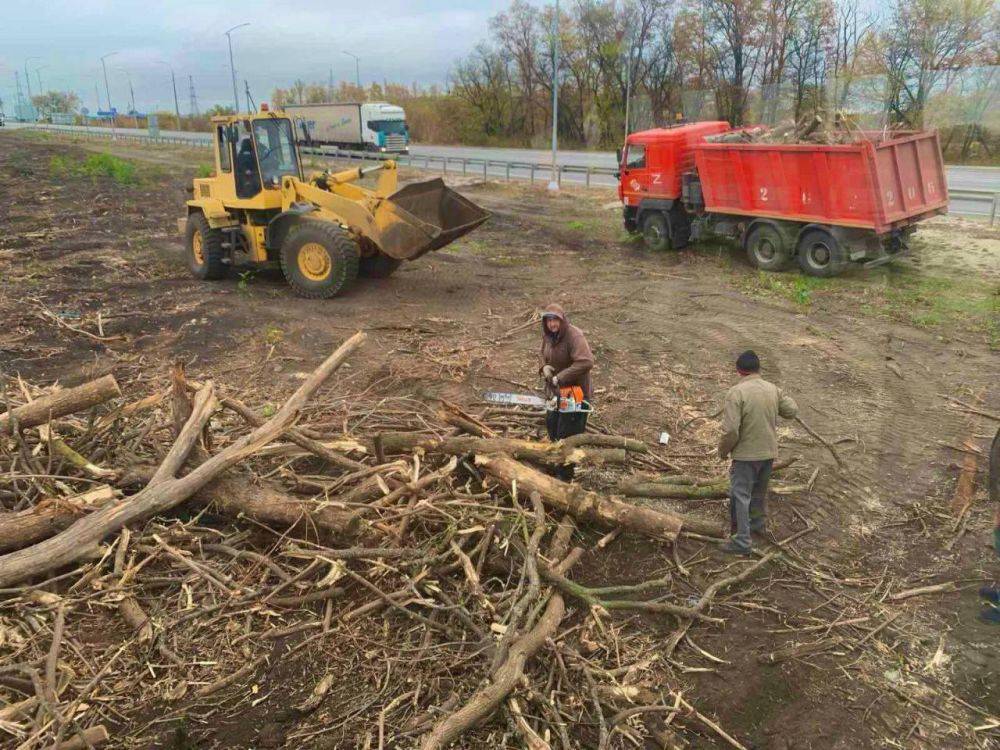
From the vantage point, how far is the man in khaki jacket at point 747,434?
5.04 m

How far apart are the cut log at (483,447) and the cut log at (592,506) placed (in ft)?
0.61

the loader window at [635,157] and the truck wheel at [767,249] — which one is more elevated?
the loader window at [635,157]

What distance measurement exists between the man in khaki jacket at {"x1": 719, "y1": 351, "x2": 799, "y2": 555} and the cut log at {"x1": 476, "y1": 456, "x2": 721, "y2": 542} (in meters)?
0.26

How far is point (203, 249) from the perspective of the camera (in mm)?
12633

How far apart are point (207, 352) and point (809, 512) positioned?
7.41 metres

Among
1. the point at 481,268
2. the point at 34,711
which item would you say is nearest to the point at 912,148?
the point at 481,268

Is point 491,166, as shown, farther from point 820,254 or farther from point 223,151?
point 223,151

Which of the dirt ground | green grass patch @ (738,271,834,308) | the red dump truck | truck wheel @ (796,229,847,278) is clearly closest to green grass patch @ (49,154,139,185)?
the dirt ground

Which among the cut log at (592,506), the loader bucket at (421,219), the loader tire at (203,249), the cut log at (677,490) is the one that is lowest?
the cut log at (677,490)

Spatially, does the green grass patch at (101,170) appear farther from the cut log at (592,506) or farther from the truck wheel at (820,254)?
the cut log at (592,506)

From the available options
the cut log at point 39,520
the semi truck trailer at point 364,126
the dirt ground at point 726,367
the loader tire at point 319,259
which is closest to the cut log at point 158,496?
the cut log at point 39,520

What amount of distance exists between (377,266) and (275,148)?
2.51 m

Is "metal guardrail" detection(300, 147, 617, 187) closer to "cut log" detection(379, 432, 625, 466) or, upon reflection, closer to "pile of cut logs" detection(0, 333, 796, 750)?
"cut log" detection(379, 432, 625, 466)

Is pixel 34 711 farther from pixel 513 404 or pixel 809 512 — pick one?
pixel 809 512
